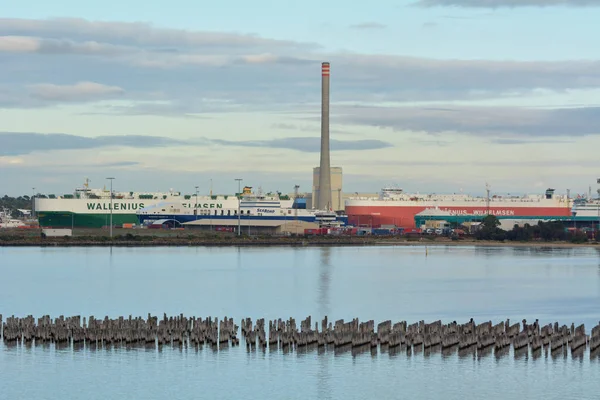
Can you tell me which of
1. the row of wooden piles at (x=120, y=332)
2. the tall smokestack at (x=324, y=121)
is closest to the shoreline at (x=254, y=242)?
the tall smokestack at (x=324, y=121)

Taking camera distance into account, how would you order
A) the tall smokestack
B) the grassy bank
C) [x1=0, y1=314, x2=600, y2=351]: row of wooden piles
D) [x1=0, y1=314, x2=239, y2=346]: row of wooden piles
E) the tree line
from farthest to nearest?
the tall smokestack, the tree line, the grassy bank, [x1=0, y1=314, x2=239, y2=346]: row of wooden piles, [x1=0, y1=314, x2=600, y2=351]: row of wooden piles

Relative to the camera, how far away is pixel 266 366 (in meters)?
28.5

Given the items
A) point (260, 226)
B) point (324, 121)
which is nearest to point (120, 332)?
point (324, 121)

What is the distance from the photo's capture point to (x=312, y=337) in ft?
102

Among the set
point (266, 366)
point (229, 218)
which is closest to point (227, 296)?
point (266, 366)

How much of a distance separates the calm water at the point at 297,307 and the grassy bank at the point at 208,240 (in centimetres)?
478

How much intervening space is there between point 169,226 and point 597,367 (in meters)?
99.4

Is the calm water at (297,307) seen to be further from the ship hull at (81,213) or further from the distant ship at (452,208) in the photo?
the distant ship at (452,208)

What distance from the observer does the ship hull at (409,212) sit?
135875mm

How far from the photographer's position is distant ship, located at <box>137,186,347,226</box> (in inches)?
4899

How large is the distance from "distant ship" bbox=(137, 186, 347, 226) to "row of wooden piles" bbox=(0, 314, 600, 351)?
8918 cm

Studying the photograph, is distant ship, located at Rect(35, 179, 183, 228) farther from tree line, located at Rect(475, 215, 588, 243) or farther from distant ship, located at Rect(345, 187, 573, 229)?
tree line, located at Rect(475, 215, 588, 243)

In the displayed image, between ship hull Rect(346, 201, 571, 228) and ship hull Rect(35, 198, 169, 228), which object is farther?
ship hull Rect(346, 201, 571, 228)

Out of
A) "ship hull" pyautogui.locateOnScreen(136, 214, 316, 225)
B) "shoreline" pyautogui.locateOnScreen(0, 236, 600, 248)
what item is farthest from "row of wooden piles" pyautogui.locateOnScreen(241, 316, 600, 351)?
"ship hull" pyautogui.locateOnScreen(136, 214, 316, 225)
